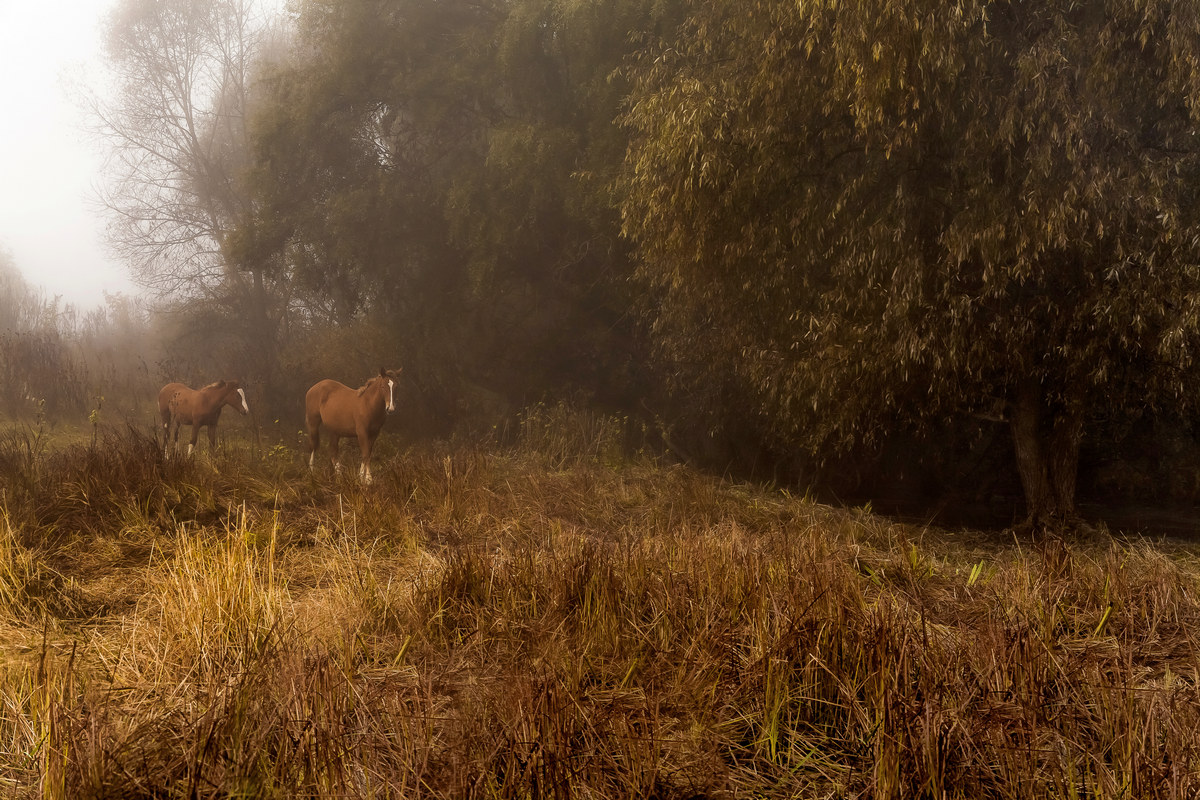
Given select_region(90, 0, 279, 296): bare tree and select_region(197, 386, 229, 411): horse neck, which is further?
select_region(90, 0, 279, 296): bare tree

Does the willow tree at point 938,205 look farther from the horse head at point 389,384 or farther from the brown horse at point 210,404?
the brown horse at point 210,404

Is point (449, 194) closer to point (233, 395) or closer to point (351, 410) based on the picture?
point (351, 410)

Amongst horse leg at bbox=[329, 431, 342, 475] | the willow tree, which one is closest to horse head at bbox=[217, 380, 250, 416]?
horse leg at bbox=[329, 431, 342, 475]

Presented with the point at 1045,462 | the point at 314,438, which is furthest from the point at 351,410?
the point at 1045,462

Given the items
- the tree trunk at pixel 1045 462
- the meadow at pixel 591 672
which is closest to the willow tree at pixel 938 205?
the tree trunk at pixel 1045 462

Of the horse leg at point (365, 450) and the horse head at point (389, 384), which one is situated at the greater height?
the horse head at point (389, 384)

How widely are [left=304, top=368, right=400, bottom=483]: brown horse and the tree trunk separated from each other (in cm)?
724

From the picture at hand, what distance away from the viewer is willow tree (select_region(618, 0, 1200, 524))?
6.54m

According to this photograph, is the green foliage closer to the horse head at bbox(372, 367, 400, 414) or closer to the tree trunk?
the horse head at bbox(372, 367, 400, 414)

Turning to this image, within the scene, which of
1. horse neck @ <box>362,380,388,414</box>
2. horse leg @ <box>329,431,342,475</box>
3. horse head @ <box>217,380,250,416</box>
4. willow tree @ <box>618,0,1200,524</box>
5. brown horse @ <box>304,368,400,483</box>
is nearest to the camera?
willow tree @ <box>618,0,1200,524</box>

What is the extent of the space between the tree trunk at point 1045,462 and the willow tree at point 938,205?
26 mm

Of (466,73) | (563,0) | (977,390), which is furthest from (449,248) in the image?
(977,390)

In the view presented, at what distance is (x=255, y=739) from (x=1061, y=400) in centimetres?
831

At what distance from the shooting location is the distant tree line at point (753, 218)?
6.67 meters
